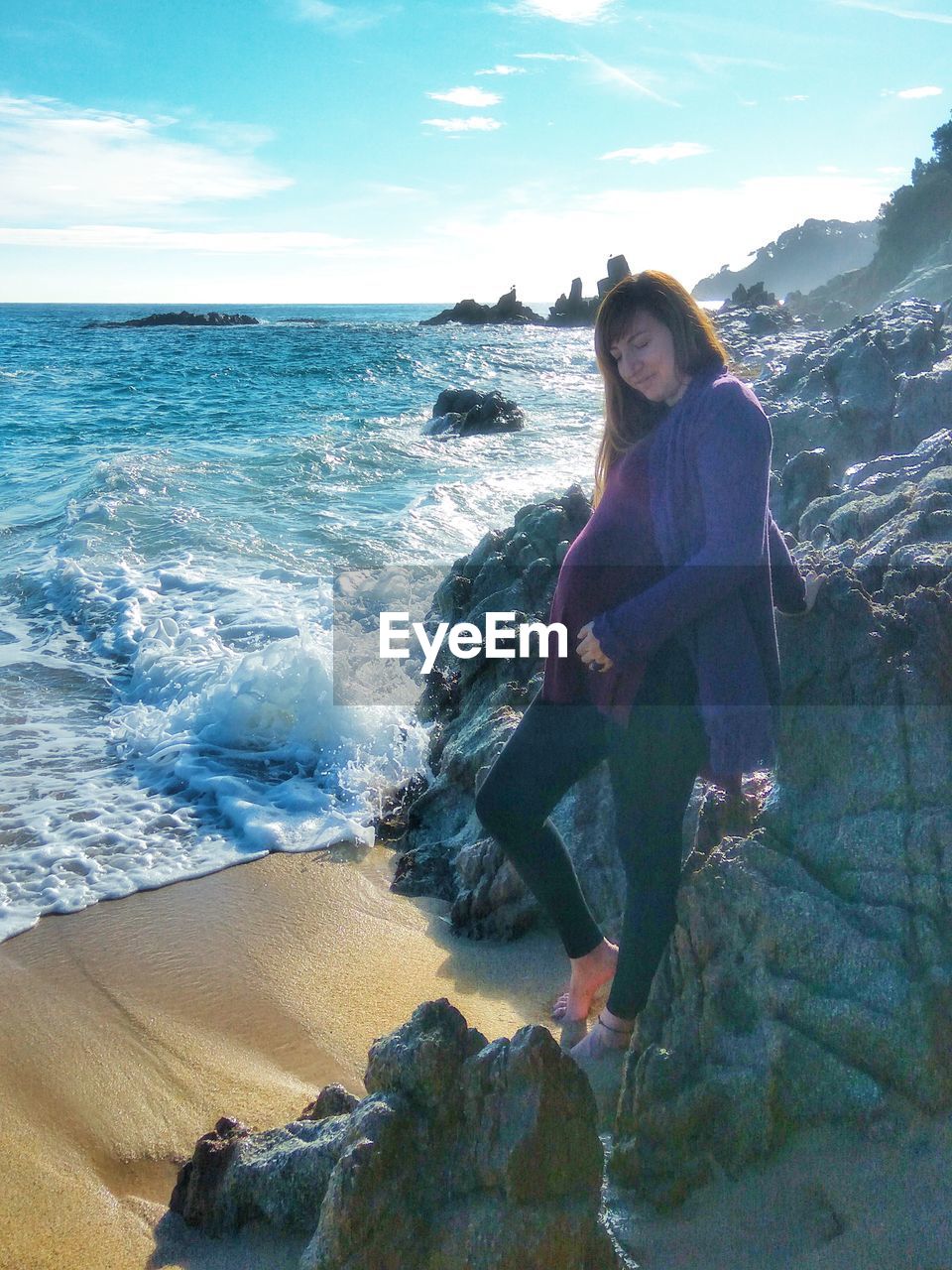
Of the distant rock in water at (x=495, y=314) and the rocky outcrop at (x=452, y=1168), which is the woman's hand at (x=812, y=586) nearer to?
the rocky outcrop at (x=452, y=1168)

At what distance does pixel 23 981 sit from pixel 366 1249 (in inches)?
86.8

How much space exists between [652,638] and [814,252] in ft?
329

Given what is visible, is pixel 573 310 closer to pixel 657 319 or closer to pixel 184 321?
pixel 184 321

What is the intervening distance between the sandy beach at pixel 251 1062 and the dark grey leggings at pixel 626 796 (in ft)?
1.80

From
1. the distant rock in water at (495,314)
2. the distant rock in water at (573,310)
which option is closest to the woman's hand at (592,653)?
the distant rock in water at (573,310)

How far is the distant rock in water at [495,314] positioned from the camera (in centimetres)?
7031

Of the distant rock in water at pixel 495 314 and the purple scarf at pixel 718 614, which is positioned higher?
the distant rock in water at pixel 495 314

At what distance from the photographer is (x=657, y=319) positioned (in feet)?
7.57

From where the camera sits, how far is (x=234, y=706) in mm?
5836

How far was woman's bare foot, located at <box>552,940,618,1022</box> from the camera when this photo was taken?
99.9 inches

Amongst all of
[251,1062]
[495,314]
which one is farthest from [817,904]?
[495,314]

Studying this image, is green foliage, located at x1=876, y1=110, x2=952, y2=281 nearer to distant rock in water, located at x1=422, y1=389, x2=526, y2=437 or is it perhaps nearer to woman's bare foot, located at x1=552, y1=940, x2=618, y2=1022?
distant rock in water, located at x1=422, y1=389, x2=526, y2=437

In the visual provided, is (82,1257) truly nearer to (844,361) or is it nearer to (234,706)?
(234,706)

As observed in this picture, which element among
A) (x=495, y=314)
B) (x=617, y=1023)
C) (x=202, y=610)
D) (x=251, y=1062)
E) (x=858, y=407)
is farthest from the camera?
(x=495, y=314)
